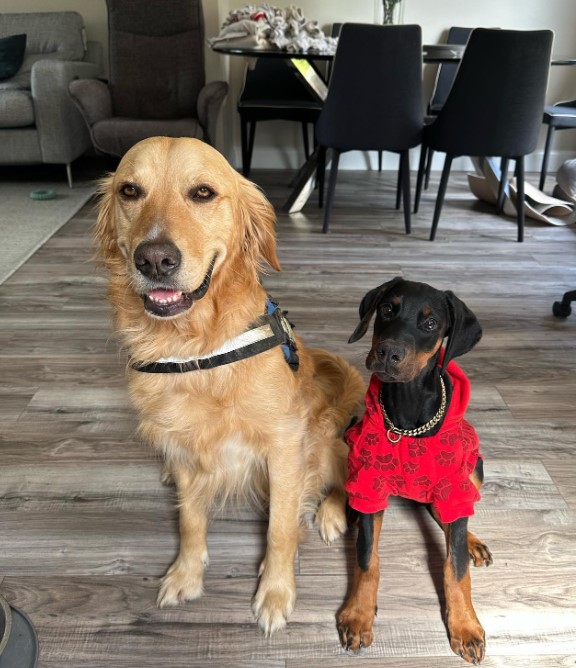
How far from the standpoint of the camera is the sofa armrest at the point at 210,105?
400 centimetres

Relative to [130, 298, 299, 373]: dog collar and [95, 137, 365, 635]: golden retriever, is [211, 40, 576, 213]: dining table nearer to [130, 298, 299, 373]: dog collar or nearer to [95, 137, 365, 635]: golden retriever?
[95, 137, 365, 635]: golden retriever

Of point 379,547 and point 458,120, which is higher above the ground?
point 458,120

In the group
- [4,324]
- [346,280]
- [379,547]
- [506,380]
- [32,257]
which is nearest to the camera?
[379,547]

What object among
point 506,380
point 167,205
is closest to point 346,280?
point 506,380

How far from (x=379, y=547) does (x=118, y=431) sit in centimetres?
95

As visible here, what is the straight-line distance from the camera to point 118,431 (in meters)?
1.87

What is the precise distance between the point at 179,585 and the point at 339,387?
70 cm

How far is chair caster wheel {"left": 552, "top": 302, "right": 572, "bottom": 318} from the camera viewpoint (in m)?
2.56

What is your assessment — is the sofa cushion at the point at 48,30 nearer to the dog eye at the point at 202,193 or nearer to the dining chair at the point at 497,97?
the dining chair at the point at 497,97

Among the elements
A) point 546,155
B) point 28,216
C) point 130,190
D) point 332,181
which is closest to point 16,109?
point 28,216

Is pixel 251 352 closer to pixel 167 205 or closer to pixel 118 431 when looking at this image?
pixel 167 205

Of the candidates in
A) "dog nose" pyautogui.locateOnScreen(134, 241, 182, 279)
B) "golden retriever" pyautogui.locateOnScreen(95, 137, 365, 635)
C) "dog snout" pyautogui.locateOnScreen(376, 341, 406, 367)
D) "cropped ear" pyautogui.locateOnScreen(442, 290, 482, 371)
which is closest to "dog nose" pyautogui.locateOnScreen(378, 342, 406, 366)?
"dog snout" pyautogui.locateOnScreen(376, 341, 406, 367)

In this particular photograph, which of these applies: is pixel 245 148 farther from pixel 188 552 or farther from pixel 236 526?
pixel 188 552

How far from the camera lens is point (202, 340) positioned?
1.20 meters
